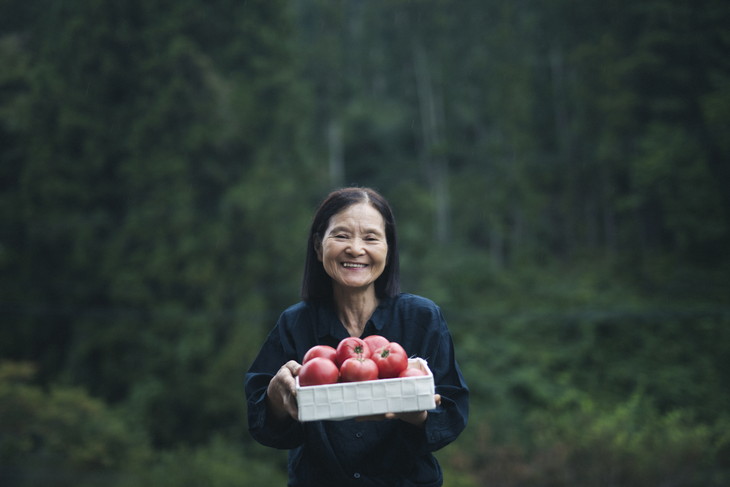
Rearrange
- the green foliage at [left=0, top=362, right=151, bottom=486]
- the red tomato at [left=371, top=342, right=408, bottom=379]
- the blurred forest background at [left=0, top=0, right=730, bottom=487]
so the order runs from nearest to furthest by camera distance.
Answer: the red tomato at [left=371, top=342, right=408, bottom=379] → the green foliage at [left=0, top=362, right=151, bottom=486] → the blurred forest background at [left=0, top=0, right=730, bottom=487]

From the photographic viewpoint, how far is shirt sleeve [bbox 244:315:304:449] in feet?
→ 6.40

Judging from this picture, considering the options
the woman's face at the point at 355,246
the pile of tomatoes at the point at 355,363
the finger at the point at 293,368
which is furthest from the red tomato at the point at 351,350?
the woman's face at the point at 355,246

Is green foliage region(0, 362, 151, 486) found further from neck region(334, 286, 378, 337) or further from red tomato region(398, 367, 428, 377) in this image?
red tomato region(398, 367, 428, 377)

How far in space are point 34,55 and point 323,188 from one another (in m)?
7.14

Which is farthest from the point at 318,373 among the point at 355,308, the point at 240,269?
the point at 240,269

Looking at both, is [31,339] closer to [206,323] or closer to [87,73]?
[206,323]

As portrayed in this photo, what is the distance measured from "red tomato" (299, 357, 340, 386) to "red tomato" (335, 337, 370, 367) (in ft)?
0.26

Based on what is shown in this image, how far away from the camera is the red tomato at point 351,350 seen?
1.89 meters

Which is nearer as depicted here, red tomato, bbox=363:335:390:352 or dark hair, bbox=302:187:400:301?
red tomato, bbox=363:335:390:352

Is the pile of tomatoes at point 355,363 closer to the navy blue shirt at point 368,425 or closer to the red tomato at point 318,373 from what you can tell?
the red tomato at point 318,373

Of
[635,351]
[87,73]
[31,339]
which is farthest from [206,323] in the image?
[635,351]

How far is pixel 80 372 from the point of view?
1256 cm

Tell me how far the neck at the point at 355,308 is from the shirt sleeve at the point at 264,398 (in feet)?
0.72

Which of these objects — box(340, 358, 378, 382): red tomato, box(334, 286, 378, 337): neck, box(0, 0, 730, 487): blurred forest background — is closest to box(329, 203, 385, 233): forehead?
box(334, 286, 378, 337): neck
